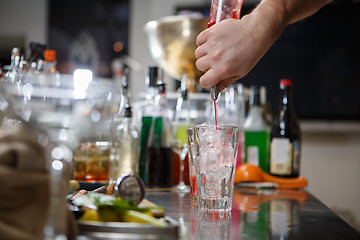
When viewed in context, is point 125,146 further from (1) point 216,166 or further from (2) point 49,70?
(1) point 216,166

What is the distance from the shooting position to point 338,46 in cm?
386

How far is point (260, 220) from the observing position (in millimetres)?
825

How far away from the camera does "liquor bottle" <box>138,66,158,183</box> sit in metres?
1.25

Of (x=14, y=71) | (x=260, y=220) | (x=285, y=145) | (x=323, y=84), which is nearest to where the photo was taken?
(x=260, y=220)

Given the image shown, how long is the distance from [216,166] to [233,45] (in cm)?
28

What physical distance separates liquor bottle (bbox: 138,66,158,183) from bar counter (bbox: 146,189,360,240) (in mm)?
120

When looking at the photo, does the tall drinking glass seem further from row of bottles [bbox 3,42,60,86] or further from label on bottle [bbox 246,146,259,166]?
label on bottle [bbox 246,146,259,166]

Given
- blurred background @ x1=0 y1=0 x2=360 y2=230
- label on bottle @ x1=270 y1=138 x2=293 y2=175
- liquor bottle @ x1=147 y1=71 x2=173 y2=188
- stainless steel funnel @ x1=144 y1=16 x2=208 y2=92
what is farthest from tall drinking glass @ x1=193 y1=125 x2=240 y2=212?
blurred background @ x1=0 y1=0 x2=360 y2=230

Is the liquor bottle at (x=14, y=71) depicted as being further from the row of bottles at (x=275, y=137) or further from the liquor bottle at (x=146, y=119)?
the row of bottles at (x=275, y=137)

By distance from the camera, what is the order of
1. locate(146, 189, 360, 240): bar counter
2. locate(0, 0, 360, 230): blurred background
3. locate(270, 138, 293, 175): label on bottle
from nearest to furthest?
locate(146, 189, 360, 240): bar counter, locate(270, 138, 293, 175): label on bottle, locate(0, 0, 360, 230): blurred background

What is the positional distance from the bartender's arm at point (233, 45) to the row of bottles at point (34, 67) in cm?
42

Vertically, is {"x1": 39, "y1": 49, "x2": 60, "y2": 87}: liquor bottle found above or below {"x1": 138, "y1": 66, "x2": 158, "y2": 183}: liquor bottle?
above

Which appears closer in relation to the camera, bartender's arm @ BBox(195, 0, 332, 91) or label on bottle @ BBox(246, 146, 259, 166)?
bartender's arm @ BBox(195, 0, 332, 91)

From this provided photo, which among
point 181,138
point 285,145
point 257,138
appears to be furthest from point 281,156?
point 181,138
